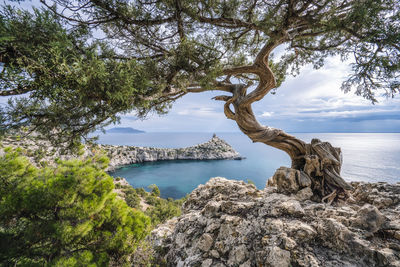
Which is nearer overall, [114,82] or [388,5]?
[114,82]

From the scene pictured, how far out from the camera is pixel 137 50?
2.78m

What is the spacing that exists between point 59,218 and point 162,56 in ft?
15.8

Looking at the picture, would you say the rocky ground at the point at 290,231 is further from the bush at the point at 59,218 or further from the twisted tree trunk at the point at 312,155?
the bush at the point at 59,218

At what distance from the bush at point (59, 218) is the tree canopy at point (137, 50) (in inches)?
88.7

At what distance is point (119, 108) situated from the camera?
2041mm

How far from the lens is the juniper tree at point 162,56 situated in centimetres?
146

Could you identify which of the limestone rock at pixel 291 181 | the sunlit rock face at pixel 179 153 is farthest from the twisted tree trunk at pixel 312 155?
the sunlit rock face at pixel 179 153

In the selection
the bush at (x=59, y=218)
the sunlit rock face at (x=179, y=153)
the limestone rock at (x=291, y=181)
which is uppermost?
the limestone rock at (x=291, y=181)

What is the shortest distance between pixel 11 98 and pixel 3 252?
13.7ft

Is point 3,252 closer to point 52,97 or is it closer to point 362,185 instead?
point 52,97

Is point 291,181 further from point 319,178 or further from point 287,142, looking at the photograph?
point 287,142

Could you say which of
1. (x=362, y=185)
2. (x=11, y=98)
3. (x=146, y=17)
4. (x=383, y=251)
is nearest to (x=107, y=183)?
(x=11, y=98)

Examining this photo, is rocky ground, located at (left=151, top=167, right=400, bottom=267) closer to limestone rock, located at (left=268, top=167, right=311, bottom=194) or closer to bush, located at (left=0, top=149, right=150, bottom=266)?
limestone rock, located at (left=268, top=167, right=311, bottom=194)

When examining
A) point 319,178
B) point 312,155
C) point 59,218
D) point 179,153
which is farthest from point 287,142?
point 179,153
